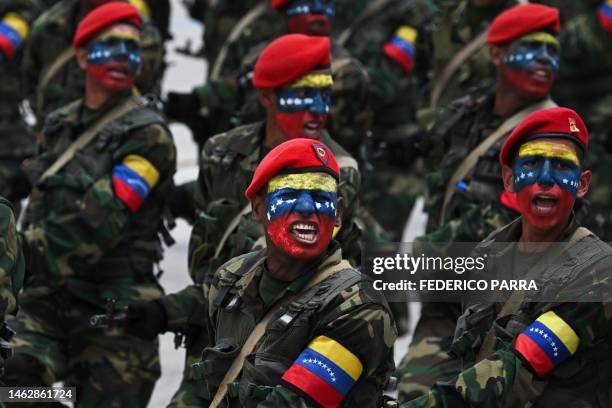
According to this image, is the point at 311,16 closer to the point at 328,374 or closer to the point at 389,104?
the point at 389,104

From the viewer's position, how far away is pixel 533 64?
11.2 metres

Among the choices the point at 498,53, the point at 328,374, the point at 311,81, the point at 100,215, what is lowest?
the point at 328,374

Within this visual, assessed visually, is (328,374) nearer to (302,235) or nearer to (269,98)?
(302,235)

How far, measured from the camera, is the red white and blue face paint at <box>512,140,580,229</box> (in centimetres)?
876

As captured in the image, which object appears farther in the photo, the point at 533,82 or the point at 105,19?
the point at 105,19

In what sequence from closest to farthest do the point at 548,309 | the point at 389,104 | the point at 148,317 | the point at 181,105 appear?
1. the point at 548,309
2. the point at 148,317
3. the point at 181,105
4. the point at 389,104

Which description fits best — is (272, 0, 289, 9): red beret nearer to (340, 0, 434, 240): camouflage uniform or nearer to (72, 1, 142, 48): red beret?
(72, 1, 142, 48): red beret

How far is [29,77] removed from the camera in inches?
564

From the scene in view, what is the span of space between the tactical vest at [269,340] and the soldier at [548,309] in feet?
2.04

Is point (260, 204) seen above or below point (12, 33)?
below

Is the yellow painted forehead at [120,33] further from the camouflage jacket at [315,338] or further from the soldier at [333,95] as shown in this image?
the camouflage jacket at [315,338]

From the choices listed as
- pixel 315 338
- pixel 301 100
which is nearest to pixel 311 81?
pixel 301 100

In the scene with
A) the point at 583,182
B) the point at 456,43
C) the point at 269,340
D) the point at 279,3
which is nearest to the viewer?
the point at 269,340

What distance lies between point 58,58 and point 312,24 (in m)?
2.08
